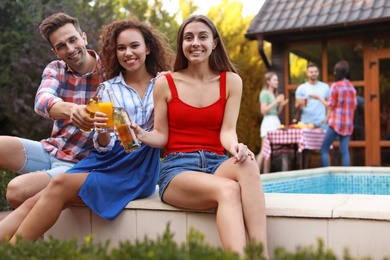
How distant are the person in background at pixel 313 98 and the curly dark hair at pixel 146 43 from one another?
5044 millimetres

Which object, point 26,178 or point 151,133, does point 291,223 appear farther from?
point 26,178

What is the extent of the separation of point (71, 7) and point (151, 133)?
7.04 meters

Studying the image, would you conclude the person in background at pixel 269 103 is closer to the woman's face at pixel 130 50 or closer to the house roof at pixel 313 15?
the house roof at pixel 313 15

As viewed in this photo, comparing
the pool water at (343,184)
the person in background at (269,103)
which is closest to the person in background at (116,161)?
the pool water at (343,184)

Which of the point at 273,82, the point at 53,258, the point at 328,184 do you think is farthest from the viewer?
the point at 273,82

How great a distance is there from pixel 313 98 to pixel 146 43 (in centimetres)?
522

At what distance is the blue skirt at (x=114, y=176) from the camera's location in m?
3.05

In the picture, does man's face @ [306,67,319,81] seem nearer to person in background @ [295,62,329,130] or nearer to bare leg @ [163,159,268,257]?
person in background @ [295,62,329,130]

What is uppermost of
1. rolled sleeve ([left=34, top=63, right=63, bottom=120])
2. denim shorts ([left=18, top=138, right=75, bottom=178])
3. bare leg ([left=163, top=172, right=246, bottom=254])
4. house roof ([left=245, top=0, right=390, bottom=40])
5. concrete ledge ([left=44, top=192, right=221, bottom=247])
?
house roof ([left=245, top=0, right=390, bottom=40])

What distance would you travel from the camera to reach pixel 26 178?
10.5 feet

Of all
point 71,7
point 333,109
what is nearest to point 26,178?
point 333,109

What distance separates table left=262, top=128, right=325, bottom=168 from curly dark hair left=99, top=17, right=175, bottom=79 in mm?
4829

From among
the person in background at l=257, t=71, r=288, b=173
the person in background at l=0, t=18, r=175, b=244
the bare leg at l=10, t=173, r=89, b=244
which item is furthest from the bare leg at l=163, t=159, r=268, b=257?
the person in background at l=257, t=71, r=288, b=173

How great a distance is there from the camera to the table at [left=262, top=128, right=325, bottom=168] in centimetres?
805
